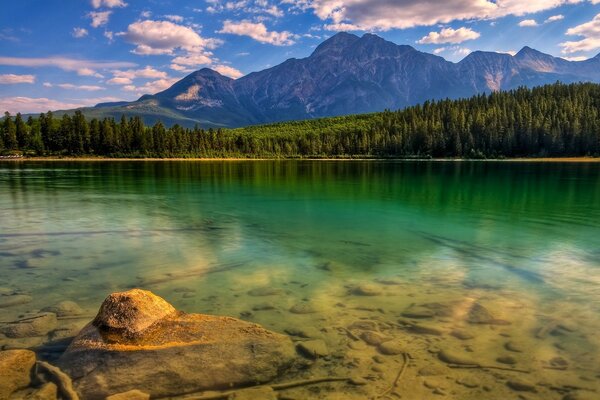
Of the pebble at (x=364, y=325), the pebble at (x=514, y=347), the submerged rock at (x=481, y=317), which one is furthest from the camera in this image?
the submerged rock at (x=481, y=317)

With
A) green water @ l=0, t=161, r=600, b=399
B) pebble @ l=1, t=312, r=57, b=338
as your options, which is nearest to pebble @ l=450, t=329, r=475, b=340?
green water @ l=0, t=161, r=600, b=399

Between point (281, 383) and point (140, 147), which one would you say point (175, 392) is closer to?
point (281, 383)

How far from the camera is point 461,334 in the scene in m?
10.9

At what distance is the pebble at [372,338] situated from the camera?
10414 millimetres

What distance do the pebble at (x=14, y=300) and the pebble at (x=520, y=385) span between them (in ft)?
46.8

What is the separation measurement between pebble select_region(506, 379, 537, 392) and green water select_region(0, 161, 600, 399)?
0.12 m

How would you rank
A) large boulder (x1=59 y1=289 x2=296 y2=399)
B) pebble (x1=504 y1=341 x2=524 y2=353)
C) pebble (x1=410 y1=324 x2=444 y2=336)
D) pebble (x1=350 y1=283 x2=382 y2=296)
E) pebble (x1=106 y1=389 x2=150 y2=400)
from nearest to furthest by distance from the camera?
pebble (x1=106 y1=389 x2=150 y2=400)
large boulder (x1=59 y1=289 x2=296 y2=399)
pebble (x1=504 y1=341 x2=524 y2=353)
pebble (x1=410 y1=324 x2=444 y2=336)
pebble (x1=350 y1=283 x2=382 y2=296)

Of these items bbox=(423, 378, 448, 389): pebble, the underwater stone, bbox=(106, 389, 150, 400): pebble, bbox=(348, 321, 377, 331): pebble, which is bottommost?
bbox=(348, 321, 377, 331): pebble

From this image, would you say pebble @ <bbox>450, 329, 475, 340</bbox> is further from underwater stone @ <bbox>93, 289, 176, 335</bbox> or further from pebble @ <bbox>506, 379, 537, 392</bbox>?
underwater stone @ <bbox>93, 289, 176, 335</bbox>

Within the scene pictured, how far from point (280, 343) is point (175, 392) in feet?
9.16

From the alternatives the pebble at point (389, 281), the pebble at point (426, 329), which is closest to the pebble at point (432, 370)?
the pebble at point (426, 329)

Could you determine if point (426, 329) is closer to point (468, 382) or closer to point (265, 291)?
point (468, 382)

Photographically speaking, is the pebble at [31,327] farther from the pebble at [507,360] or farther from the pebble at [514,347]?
the pebble at [514,347]

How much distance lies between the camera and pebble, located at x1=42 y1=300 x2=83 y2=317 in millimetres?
12178
